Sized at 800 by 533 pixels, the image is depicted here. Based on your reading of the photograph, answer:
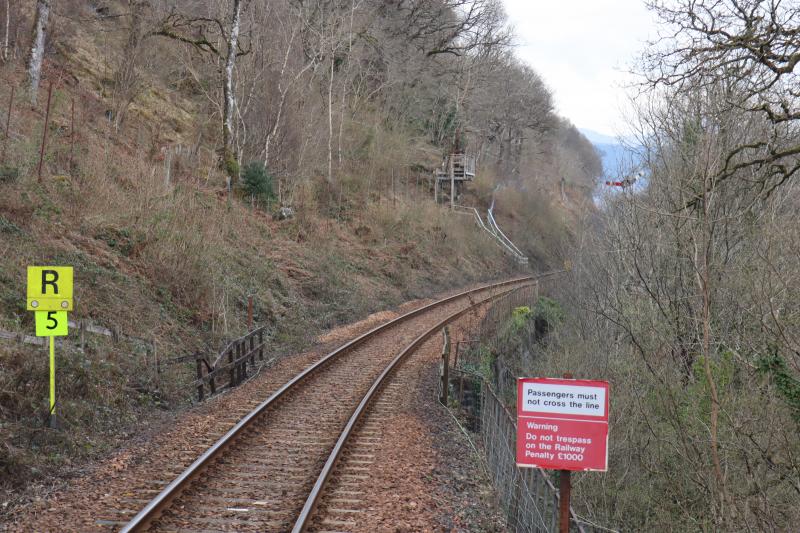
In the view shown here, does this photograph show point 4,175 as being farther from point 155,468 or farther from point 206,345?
point 155,468

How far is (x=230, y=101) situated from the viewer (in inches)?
971

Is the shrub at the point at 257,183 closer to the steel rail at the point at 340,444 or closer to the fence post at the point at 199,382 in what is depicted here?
the steel rail at the point at 340,444

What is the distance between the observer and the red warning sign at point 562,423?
487 cm

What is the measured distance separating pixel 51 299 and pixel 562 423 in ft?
23.5

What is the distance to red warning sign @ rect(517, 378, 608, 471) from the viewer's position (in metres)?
4.87

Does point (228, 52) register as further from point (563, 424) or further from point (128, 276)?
point (563, 424)

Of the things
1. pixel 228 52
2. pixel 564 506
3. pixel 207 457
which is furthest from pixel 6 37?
pixel 564 506

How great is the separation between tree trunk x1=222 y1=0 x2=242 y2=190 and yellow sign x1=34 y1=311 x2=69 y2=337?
16.8 meters

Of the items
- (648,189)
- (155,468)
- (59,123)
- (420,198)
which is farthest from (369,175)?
(155,468)

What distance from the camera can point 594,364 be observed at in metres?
14.3

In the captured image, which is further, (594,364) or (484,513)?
(594,364)

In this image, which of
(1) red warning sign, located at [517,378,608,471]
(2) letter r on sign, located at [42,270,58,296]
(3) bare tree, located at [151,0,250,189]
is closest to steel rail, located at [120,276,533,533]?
(2) letter r on sign, located at [42,270,58,296]

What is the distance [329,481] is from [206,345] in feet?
25.5

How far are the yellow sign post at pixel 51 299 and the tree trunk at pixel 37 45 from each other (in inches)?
482
